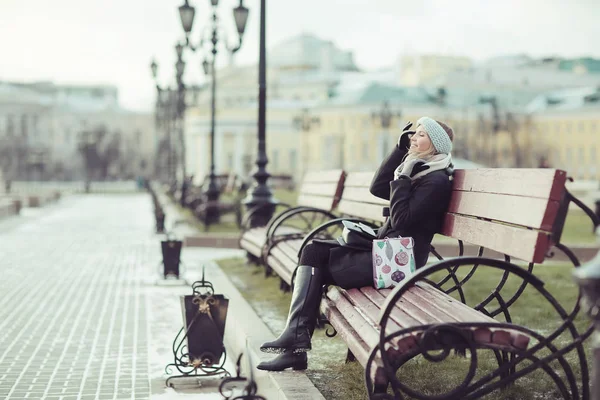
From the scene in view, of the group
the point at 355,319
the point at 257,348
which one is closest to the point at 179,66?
the point at 257,348

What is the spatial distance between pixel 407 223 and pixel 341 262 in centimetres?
43

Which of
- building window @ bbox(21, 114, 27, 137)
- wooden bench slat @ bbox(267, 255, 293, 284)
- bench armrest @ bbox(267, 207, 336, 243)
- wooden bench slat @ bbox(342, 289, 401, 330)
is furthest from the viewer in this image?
building window @ bbox(21, 114, 27, 137)

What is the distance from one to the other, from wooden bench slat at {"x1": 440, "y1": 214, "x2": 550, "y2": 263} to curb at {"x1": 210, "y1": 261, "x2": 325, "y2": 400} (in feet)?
3.78

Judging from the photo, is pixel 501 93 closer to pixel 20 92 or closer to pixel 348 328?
pixel 20 92

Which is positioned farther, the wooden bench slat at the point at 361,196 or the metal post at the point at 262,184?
the metal post at the point at 262,184

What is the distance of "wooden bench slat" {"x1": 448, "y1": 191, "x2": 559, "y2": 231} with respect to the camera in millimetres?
4488

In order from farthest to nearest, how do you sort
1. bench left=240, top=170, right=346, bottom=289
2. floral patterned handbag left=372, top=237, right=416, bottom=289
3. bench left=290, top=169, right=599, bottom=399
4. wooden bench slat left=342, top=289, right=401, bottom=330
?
bench left=240, top=170, right=346, bottom=289 → floral patterned handbag left=372, top=237, right=416, bottom=289 → wooden bench slat left=342, top=289, right=401, bottom=330 → bench left=290, top=169, right=599, bottom=399

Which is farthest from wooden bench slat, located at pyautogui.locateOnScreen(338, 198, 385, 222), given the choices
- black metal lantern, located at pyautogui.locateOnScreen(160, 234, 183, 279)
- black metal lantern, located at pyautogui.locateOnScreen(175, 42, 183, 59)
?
black metal lantern, located at pyautogui.locateOnScreen(175, 42, 183, 59)

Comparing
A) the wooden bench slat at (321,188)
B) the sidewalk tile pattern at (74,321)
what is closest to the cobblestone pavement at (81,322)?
the sidewalk tile pattern at (74,321)

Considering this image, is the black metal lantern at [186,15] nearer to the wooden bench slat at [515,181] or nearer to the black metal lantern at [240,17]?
the black metal lantern at [240,17]

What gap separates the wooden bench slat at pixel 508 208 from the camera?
449 cm

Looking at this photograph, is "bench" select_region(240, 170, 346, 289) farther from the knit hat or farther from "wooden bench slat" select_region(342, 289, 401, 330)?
the knit hat

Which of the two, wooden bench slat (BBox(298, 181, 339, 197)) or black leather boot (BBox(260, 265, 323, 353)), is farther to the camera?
wooden bench slat (BBox(298, 181, 339, 197))

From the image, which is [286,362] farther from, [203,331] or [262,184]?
[262,184]
